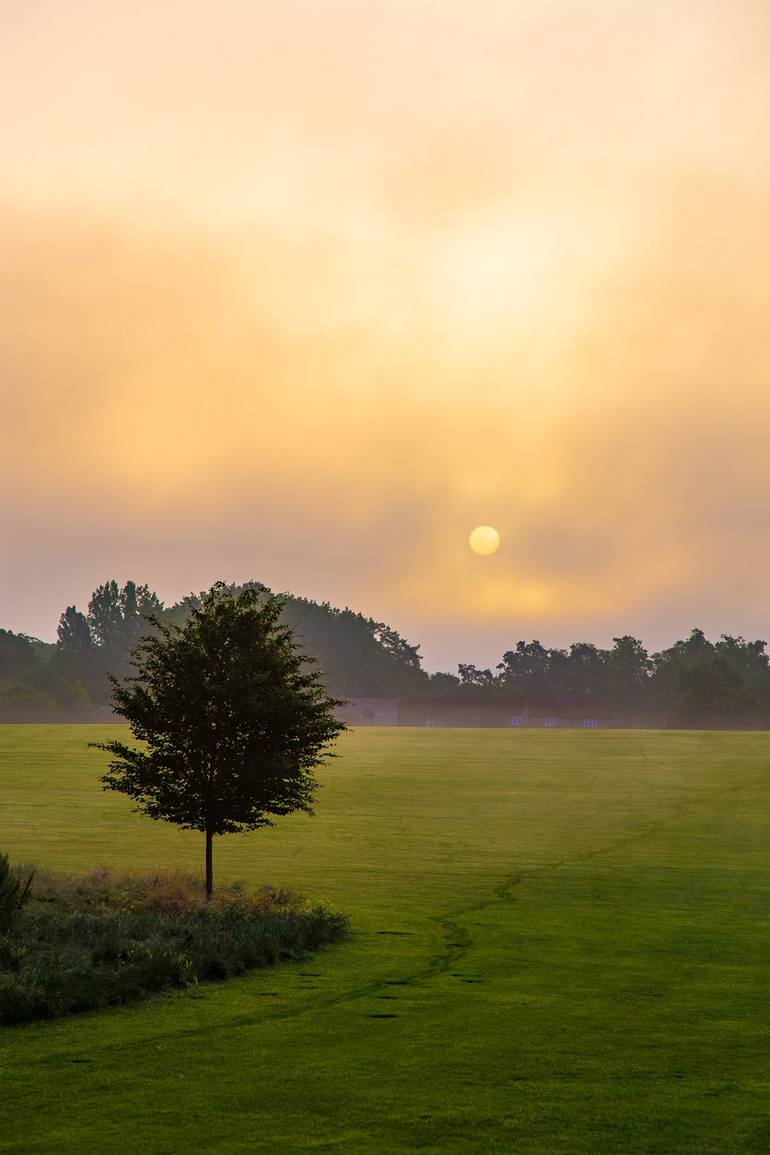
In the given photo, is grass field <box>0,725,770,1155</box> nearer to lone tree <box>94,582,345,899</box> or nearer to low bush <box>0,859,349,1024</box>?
low bush <box>0,859,349,1024</box>

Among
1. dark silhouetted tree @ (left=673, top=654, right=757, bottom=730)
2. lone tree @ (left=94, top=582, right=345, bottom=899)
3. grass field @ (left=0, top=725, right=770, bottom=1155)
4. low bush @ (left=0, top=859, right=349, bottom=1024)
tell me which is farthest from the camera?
dark silhouetted tree @ (left=673, top=654, right=757, bottom=730)

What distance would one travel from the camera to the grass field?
14.3 m

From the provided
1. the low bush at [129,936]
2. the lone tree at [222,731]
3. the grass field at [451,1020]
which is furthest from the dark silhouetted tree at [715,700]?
the low bush at [129,936]

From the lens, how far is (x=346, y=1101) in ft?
50.1

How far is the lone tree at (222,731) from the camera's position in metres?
33.6

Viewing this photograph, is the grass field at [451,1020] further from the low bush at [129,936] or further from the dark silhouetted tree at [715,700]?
the dark silhouetted tree at [715,700]

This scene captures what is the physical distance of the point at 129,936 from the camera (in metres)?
26.0

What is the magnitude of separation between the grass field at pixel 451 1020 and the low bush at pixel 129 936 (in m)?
0.73

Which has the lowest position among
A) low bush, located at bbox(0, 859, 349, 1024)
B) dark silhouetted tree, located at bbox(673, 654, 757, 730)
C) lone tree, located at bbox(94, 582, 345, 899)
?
low bush, located at bbox(0, 859, 349, 1024)

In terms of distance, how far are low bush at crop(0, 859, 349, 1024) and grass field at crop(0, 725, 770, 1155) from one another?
0.73 meters

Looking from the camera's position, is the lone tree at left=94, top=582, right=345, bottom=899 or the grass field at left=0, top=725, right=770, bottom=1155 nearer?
the grass field at left=0, top=725, right=770, bottom=1155

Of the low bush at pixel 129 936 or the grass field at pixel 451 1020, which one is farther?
the low bush at pixel 129 936

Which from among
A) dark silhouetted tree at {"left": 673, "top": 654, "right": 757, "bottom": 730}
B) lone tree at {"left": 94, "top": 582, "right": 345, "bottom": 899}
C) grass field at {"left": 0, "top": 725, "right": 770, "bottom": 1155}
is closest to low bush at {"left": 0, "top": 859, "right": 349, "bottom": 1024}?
grass field at {"left": 0, "top": 725, "right": 770, "bottom": 1155}

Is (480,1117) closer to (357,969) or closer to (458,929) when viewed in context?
(357,969)
